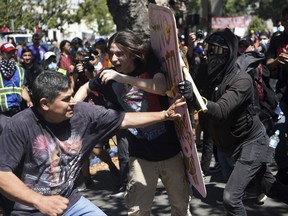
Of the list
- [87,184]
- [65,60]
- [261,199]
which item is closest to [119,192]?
[87,184]

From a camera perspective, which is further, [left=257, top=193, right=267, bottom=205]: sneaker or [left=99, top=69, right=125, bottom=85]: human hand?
[left=257, top=193, right=267, bottom=205]: sneaker

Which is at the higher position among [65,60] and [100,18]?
[65,60]

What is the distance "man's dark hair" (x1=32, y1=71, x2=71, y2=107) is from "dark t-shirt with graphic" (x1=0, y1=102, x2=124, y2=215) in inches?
4.5

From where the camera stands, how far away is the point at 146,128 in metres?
3.73

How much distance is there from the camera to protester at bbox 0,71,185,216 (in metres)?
2.83

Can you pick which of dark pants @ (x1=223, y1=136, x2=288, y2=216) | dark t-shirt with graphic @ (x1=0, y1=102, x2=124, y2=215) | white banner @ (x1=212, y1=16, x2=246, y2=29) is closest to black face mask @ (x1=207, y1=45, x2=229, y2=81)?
dark pants @ (x1=223, y1=136, x2=288, y2=216)

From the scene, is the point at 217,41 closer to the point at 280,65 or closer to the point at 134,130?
the point at 134,130

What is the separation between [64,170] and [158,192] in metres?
3.12

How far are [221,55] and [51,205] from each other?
1805mm

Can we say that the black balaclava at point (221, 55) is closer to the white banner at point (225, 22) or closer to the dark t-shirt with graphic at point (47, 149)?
the dark t-shirt with graphic at point (47, 149)

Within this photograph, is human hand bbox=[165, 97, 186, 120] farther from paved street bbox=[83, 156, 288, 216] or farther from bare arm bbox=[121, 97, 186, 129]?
paved street bbox=[83, 156, 288, 216]

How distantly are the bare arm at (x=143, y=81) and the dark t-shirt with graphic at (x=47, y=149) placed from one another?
1.27 ft

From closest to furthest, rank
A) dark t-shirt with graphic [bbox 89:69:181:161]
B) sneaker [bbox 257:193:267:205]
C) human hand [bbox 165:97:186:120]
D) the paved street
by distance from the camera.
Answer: human hand [bbox 165:97:186:120]
dark t-shirt with graphic [bbox 89:69:181:161]
the paved street
sneaker [bbox 257:193:267:205]

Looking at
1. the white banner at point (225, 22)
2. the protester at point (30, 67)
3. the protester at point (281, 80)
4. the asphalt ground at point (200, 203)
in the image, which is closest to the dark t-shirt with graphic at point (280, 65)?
the protester at point (281, 80)
